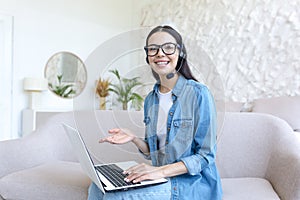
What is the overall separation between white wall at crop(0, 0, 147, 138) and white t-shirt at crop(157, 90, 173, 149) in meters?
3.38

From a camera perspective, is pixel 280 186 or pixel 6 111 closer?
pixel 280 186

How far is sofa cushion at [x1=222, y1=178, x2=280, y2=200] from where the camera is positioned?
1.25m

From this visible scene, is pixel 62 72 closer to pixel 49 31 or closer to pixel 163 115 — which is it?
pixel 49 31

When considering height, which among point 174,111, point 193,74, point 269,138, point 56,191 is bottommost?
point 56,191

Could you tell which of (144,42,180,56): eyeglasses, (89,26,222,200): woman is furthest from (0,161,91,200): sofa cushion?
(144,42,180,56): eyeglasses

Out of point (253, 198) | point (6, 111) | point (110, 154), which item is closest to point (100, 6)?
point (6, 111)

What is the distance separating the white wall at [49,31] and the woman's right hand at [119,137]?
326 cm

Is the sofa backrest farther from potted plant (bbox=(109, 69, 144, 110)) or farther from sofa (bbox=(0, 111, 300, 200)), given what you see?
potted plant (bbox=(109, 69, 144, 110))

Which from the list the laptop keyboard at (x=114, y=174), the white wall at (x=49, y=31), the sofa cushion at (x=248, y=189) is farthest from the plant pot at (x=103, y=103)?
the white wall at (x=49, y=31)

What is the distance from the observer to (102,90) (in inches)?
43.5

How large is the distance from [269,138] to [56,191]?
3.50 feet

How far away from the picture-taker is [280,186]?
133 centimetres

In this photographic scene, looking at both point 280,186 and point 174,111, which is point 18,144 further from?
point 280,186

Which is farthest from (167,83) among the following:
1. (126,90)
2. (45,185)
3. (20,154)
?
(20,154)
